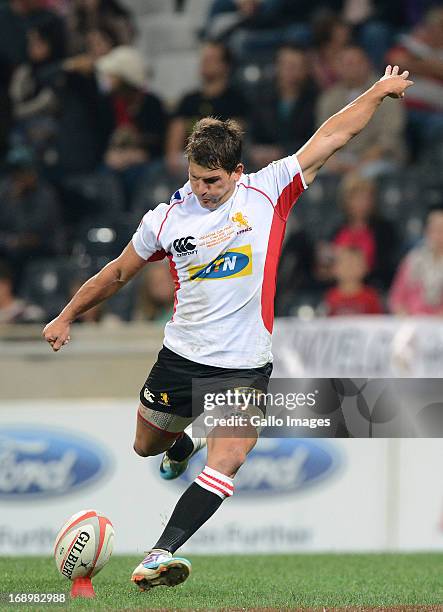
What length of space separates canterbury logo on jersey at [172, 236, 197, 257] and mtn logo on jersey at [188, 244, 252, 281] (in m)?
0.11

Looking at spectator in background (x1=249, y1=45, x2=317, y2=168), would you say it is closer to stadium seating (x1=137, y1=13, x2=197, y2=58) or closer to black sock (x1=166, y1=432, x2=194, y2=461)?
stadium seating (x1=137, y1=13, x2=197, y2=58)

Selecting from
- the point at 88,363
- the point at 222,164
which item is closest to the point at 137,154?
the point at 88,363

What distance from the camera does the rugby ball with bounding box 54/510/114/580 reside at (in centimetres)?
679

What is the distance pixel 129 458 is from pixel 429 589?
14.9 ft

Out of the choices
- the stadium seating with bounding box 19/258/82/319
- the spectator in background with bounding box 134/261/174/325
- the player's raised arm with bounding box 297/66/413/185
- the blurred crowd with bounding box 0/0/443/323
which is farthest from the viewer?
the stadium seating with bounding box 19/258/82/319

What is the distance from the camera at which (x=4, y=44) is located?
656 inches

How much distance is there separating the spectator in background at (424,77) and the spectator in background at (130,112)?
303 centimetres

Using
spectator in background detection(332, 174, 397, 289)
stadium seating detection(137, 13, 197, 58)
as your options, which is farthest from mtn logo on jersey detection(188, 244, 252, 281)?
stadium seating detection(137, 13, 197, 58)

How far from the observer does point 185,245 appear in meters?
7.07

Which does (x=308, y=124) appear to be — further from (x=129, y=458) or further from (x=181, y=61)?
(x=129, y=458)

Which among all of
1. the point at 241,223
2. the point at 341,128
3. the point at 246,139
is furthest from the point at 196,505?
the point at 246,139

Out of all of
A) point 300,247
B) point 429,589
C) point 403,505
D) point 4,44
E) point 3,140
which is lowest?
point 403,505

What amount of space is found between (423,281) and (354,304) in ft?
2.38

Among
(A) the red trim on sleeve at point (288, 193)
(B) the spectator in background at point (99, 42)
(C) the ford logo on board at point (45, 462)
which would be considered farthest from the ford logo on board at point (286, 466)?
(B) the spectator in background at point (99, 42)
